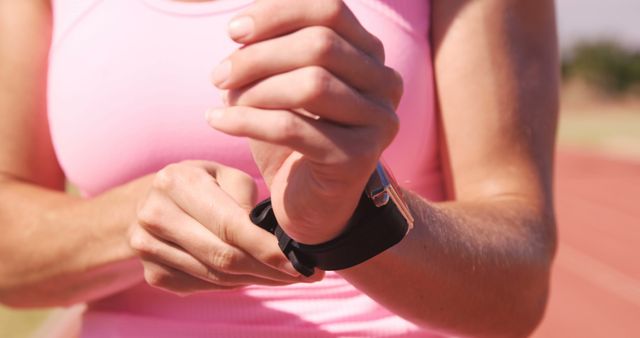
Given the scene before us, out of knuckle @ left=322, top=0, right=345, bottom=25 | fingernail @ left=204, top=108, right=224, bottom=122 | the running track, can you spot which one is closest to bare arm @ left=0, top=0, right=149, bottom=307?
fingernail @ left=204, top=108, right=224, bottom=122

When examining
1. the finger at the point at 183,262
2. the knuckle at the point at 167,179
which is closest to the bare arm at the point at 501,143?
the finger at the point at 183,262

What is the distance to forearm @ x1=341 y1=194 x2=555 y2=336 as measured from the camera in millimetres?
1149

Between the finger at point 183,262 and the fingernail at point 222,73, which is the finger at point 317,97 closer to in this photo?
the fingernail at point 222,73

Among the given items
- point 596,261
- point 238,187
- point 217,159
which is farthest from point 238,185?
point 596,261

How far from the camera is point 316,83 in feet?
2.65

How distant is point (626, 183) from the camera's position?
1870cm

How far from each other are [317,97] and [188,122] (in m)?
0.76

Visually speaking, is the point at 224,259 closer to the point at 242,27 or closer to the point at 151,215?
Answer: the point at 151,215

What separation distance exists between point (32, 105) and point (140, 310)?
440 millimetres

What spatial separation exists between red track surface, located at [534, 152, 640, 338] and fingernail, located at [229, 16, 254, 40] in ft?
22.9

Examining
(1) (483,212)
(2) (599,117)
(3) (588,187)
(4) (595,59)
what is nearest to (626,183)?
(3) (588,187)

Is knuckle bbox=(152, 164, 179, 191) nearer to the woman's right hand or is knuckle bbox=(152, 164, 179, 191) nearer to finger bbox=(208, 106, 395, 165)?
the woman's right hand

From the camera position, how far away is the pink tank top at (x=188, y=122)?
1.53 metres

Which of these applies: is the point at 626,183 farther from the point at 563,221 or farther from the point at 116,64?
the point at 116,64
